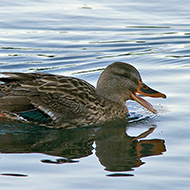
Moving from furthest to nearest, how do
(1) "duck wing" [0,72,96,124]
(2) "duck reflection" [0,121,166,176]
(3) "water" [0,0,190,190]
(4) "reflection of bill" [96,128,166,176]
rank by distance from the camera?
(1) "duck wing" [0,72,96,124] → (2) "duck reflection" [0,121,166,176] → (4) "reflection of bill" [96,128,166,176] → (3) "water" [0,0,190,190]

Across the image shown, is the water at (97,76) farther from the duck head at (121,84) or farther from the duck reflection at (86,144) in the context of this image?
the duck head at (121,84)

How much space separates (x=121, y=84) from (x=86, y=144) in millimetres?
1808

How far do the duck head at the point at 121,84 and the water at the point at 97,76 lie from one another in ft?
1.50

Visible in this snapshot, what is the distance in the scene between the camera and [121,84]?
10625 millimetres

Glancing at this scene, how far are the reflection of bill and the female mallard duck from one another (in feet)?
2.77

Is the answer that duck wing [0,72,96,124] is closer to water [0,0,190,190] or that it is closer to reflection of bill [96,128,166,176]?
water [0,0,190,190]

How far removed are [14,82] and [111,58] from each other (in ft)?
15.2

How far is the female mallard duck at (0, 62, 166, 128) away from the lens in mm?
9961

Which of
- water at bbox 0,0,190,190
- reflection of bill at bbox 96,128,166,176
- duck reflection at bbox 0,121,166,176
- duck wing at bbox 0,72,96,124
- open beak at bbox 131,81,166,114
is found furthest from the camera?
open beak at bbox 131,81,166,114

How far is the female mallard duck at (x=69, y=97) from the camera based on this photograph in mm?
9961

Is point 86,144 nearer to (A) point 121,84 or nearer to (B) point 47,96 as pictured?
(B) point 47,96

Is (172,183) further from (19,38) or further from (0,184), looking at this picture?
(19,38)

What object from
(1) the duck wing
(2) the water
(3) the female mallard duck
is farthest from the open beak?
(1) the duck wing

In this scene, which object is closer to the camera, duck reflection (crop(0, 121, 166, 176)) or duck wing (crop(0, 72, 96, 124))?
duck reflection (crop(0, 121, 166, 176))
